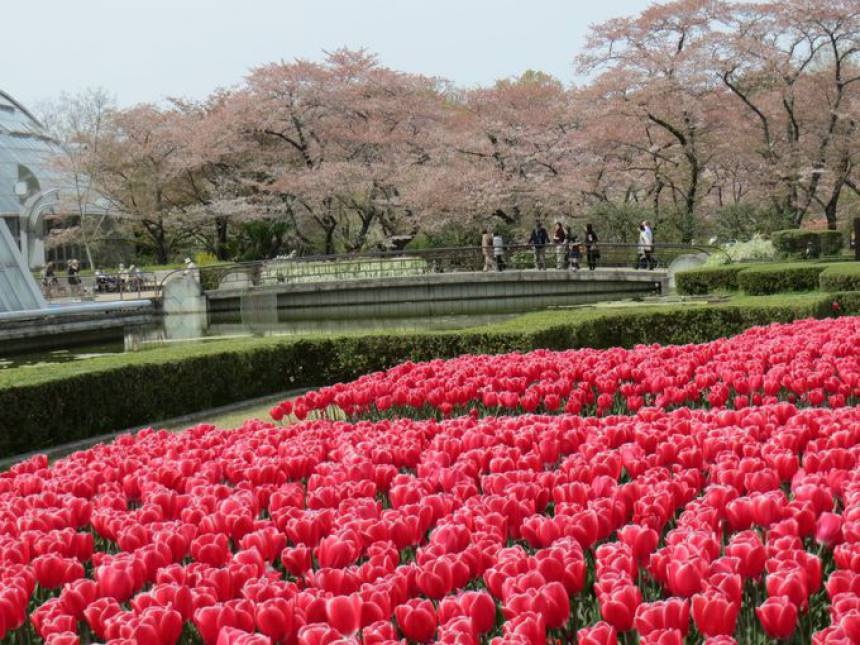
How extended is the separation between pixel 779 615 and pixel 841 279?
59.1 ft

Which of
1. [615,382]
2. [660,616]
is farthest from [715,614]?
[615,382]

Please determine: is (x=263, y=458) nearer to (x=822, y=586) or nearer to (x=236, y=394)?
(x=822, y=586)

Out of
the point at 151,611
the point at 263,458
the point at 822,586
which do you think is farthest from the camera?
the point at 263,458

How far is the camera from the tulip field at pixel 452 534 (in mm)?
2678

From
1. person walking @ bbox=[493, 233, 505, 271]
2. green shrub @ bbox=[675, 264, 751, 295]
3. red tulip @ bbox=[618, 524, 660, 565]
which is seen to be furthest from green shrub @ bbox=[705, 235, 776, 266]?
red tulip @ bbox=[618, 524, 660, 565]

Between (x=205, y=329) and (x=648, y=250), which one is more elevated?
(x=648, y=250)

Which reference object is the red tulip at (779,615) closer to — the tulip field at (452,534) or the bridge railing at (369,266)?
the tulip field at (452,534)

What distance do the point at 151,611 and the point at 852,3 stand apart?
38.6 m

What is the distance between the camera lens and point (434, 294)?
1441 inches

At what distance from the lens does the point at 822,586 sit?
3387 mm

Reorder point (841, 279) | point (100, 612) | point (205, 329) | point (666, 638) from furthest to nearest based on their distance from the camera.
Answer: point (205, 329)
point (841, 279)
point (100, 612)
point (666, 638)

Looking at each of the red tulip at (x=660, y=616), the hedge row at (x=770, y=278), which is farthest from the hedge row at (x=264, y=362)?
the red tulip at (x=660, y=616)

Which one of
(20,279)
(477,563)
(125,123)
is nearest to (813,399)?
A: (477,563)

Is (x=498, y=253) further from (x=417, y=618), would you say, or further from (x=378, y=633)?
(x=378, y=633)
